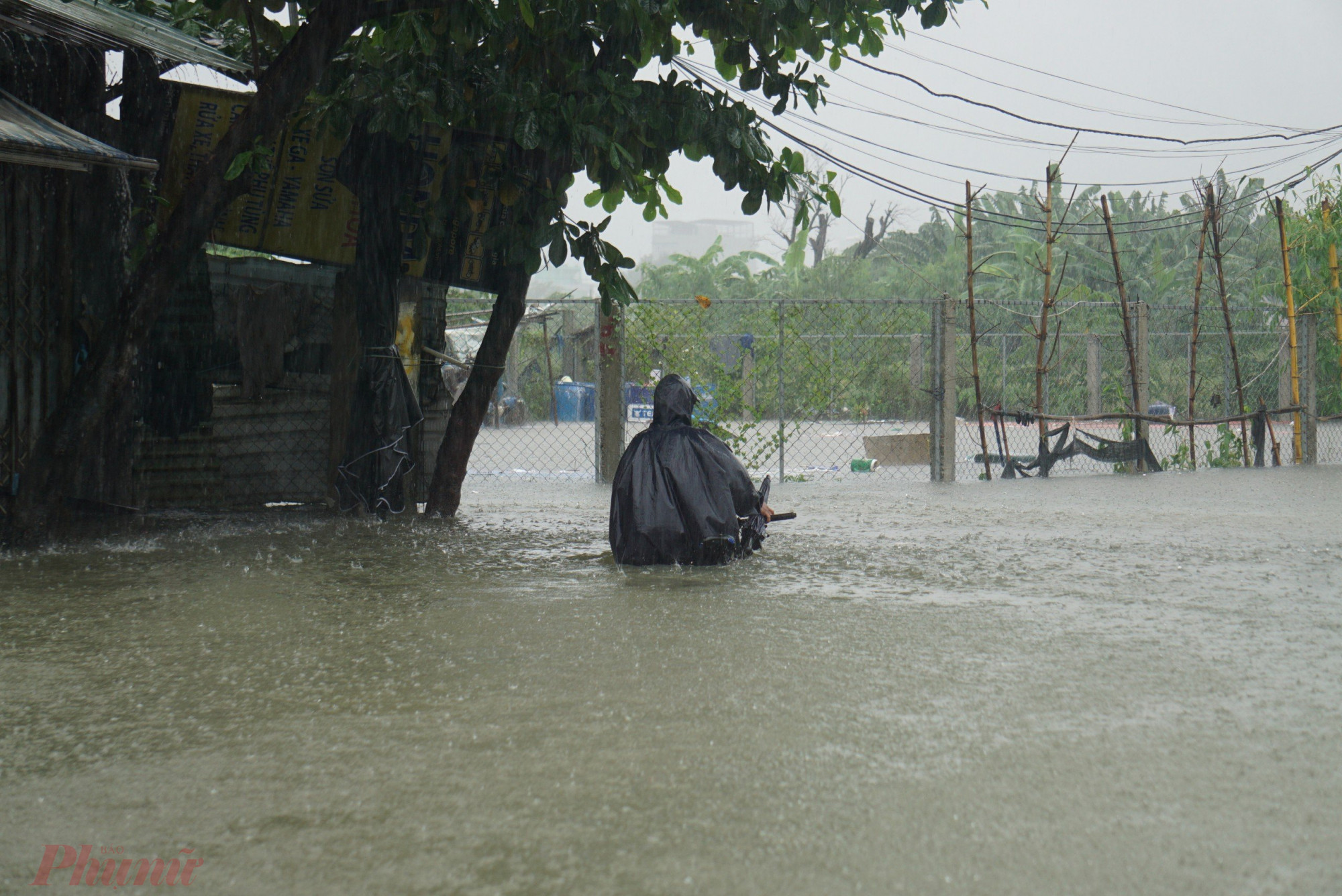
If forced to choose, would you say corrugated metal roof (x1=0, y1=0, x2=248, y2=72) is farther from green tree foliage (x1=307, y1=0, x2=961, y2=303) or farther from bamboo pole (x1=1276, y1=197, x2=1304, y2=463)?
bamboo pole (x1=1276, y1=197, x2=1304, y2=463)

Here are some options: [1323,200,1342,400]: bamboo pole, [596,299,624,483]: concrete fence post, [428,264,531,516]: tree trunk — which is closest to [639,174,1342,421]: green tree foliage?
[1323,200,1342,400]: bamboo pole

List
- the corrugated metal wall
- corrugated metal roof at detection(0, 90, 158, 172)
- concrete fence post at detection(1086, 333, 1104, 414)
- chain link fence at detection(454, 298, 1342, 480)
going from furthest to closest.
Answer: concrete fence post at detection(1086, 333, 1104, 414), chain link fence at detection(454, 298, 1342, 480), the corrugated metal wall, corrugated metal roof at detection(0, 90, 158, 172)

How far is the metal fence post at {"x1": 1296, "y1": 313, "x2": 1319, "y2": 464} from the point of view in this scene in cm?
1486

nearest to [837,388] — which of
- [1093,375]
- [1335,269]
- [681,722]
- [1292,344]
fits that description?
[1292,344]

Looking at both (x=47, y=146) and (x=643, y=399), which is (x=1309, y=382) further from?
(x=47, y=146)

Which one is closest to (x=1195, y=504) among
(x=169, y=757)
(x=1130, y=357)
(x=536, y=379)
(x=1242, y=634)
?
(x=1130, y=357)

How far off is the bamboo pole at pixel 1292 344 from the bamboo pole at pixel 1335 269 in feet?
1.51

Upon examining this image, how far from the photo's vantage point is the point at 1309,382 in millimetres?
14953

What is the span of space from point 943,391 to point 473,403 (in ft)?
17.7

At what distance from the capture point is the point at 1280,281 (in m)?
15.8

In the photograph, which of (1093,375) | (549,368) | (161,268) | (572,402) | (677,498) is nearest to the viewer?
(677,498)

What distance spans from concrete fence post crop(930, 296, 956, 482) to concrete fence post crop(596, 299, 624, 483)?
3.30m

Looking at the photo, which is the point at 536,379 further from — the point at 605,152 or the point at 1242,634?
the point at 1242,634

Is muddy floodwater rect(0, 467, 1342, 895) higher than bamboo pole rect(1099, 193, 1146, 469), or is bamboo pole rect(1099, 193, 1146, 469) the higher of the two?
bamboo pole rect(1099, 193, 1146, 469)
